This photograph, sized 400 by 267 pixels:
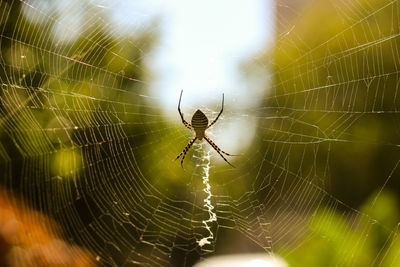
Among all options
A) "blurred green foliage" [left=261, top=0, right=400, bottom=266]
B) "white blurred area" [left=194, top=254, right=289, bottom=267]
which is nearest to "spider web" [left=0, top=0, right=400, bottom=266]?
"blurred green foliage" [left=261, top=0, right=400, bottom=266]

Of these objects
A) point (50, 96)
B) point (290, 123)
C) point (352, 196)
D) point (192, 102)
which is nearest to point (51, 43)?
point (50, 96)

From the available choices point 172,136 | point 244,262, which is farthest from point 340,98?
point 244,262

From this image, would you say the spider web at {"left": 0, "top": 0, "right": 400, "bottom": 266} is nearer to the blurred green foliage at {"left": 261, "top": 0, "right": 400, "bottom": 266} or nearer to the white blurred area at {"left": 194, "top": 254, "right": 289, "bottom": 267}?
the blurred green foliage at {"left": 261, "top": 0, "right": 400, "bottom": 266}

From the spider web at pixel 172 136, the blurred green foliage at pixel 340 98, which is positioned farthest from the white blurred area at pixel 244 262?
the blurred green foliage at pixel 340 98

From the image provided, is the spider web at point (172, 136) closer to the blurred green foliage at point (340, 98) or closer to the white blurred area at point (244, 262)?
the blurred green foliage at point (340, 98)

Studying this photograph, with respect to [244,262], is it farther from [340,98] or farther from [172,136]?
[340,98]

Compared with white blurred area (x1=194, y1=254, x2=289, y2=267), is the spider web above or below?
above

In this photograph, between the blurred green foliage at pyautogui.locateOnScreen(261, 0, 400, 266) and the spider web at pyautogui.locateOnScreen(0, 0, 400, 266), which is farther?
the blurred green foliage at pyautogui.locateOnScreen(261, 0, 400, 266)

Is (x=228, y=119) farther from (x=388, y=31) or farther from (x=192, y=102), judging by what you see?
(x=388, y=31)
